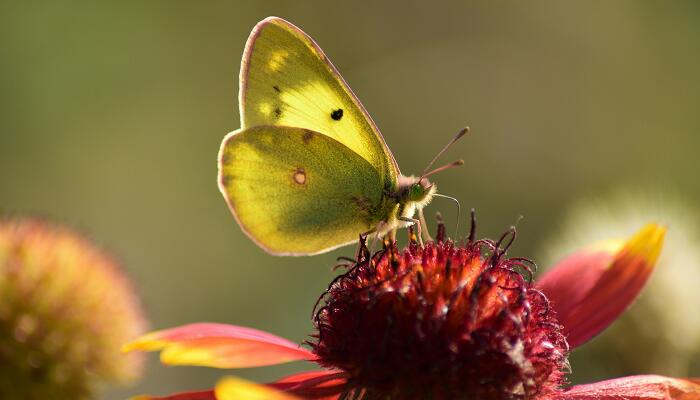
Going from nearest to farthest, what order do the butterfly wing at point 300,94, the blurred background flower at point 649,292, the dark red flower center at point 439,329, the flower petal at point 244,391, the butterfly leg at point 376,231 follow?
1. the flower petal at point 244,391
2. the dark red flower center at point 439,329
3. the butterfly wing at point 300,94
4. the butterfly leg at point 376,231
5. the blurred background flower at point 649,292

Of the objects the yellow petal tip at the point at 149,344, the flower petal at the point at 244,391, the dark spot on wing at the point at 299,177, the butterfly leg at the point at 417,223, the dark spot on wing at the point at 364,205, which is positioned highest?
the dark spot on wing at the point at 299,177

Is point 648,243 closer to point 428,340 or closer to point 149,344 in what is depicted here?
point 428,340

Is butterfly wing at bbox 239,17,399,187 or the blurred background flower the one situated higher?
butterfly wing at bbox 239,17,399,187

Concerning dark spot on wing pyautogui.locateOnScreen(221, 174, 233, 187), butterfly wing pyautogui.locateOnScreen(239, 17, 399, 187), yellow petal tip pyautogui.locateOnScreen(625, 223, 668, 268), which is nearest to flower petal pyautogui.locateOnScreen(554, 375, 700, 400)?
yellow petal tip pyautogui.locateOnScreen(625, 223, 668, 268)

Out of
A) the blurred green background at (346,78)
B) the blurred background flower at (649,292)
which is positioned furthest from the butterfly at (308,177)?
the blurred green background at (346,78)

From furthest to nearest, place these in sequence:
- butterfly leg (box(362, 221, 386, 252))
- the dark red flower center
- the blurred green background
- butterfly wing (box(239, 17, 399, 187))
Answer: the blurred green background, butterfly leg (box(362, 221, 386, 252)), butterfly wing (box(239, 17, 399, 187)), the dark red flower center

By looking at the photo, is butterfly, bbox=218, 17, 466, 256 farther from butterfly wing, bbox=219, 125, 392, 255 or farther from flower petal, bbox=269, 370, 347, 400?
flower petal, bbox=269, 370, 347, 400

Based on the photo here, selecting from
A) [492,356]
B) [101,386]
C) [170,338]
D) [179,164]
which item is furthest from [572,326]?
[179,164]

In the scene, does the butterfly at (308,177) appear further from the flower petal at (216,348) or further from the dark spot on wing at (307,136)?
the flower petal at (216,348)
